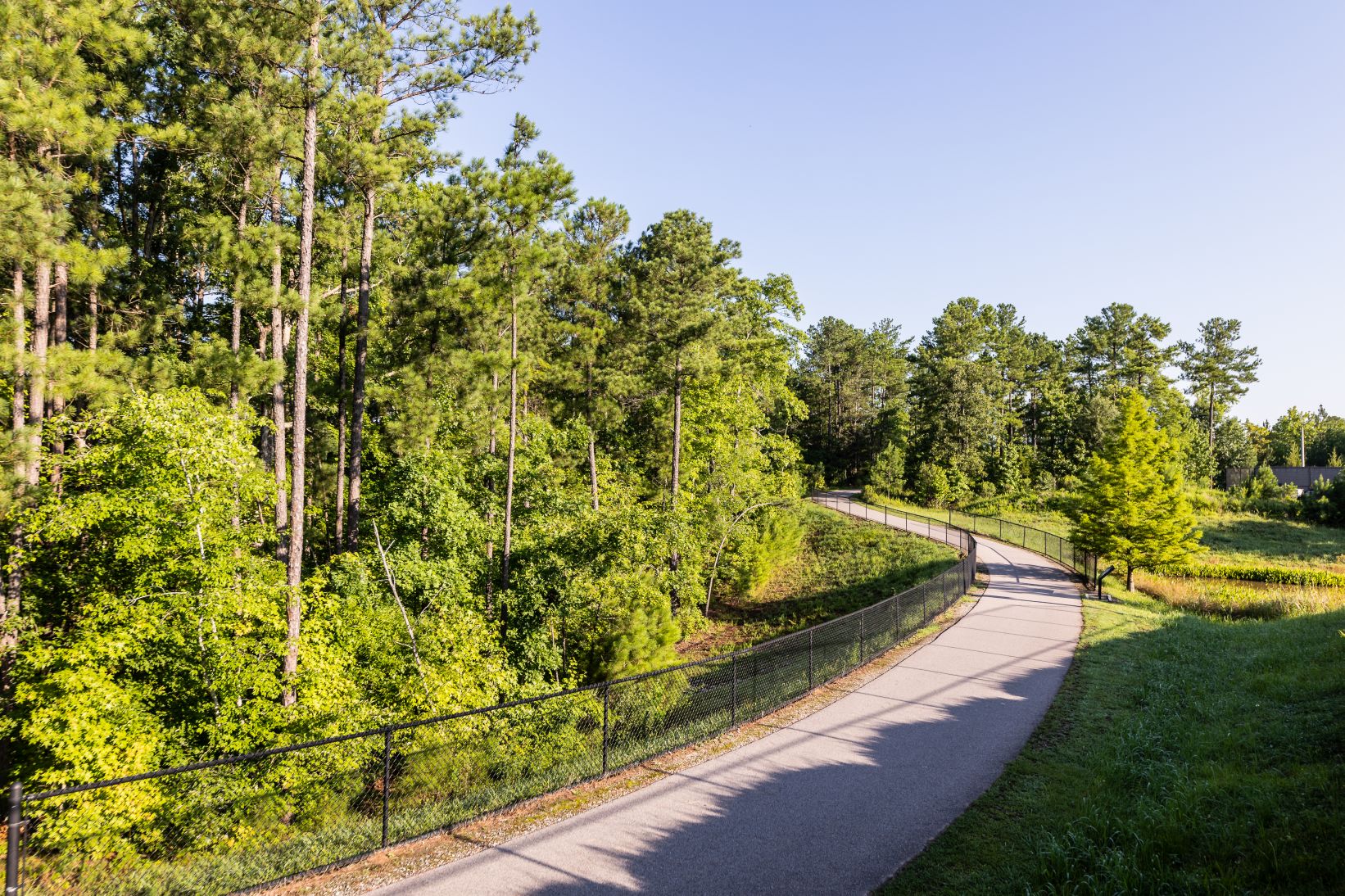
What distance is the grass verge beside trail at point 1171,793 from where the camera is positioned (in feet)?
18.2

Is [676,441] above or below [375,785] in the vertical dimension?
above

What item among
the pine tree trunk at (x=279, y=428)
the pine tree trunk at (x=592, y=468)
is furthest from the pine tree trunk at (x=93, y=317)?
the pine tree trunk at (x=592, y=468)

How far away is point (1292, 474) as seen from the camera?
53375 mm

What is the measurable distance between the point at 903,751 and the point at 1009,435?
62165mm

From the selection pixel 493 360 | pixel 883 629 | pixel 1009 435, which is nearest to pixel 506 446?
pixel 493 360

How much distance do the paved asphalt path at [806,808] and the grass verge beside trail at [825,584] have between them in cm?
1474

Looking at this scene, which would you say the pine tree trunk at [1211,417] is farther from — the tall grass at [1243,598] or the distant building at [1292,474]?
the tall grass at [1243,598]

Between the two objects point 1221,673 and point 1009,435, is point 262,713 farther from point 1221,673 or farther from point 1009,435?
point 1009,435

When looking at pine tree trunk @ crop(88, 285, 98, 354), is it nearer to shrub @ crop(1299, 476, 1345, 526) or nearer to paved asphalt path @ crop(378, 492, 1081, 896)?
paved asphalt path @ crop(378, 492, 1081, 896)

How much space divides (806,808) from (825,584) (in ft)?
84.4

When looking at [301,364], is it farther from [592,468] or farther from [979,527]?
[979,527]

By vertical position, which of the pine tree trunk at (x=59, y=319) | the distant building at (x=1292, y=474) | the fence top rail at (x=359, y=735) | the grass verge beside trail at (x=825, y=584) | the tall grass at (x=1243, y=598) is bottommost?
the grass verge beside trail at (x=825, y=584)

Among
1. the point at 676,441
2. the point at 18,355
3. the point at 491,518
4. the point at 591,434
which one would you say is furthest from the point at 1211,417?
the point at 18,355

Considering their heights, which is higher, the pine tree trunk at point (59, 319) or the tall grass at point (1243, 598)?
the pine tree trunk at point (59, 319)
